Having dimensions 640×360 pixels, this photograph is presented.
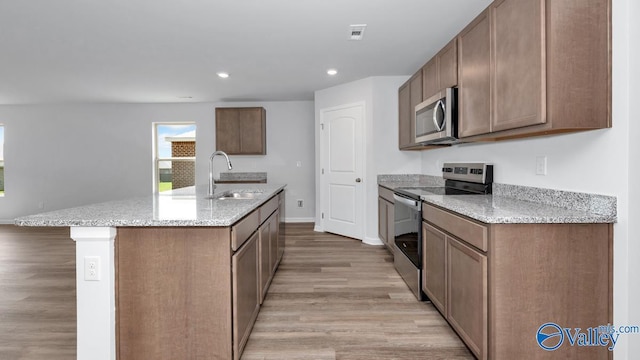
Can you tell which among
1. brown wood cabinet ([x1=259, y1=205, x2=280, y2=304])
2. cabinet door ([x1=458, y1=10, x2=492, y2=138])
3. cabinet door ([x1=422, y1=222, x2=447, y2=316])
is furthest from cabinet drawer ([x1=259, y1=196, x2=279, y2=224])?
cabinet door ([x1=458, y1=10, x2=492, y2=138])

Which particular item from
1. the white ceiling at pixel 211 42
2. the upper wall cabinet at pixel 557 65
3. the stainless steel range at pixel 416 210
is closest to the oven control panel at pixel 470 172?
the stainless steel range at pixel 416 210

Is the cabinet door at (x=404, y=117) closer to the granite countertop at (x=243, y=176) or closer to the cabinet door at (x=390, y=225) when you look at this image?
the cabinet door at (x=390, y=225)

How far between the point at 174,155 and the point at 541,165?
21.2ft

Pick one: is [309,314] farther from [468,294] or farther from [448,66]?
[448,66]

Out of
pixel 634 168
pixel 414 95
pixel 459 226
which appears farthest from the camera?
pixel 414 95

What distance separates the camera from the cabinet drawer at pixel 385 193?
3.96m

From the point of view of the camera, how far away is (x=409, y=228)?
2980 millimetres

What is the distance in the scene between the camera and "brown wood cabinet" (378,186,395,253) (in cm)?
391

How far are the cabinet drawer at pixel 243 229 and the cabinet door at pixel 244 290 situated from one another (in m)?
0.04

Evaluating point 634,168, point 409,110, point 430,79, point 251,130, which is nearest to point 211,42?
point 430,79

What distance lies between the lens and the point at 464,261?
1938mm

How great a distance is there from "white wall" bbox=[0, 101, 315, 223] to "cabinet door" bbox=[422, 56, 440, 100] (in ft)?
11.1

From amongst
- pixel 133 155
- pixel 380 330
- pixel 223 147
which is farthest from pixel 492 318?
pixel 133 155

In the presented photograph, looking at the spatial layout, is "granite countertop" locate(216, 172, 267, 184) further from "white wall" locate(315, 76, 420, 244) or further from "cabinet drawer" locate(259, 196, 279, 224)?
"cabinet drawer" locate(259, 196, 279, 224)
